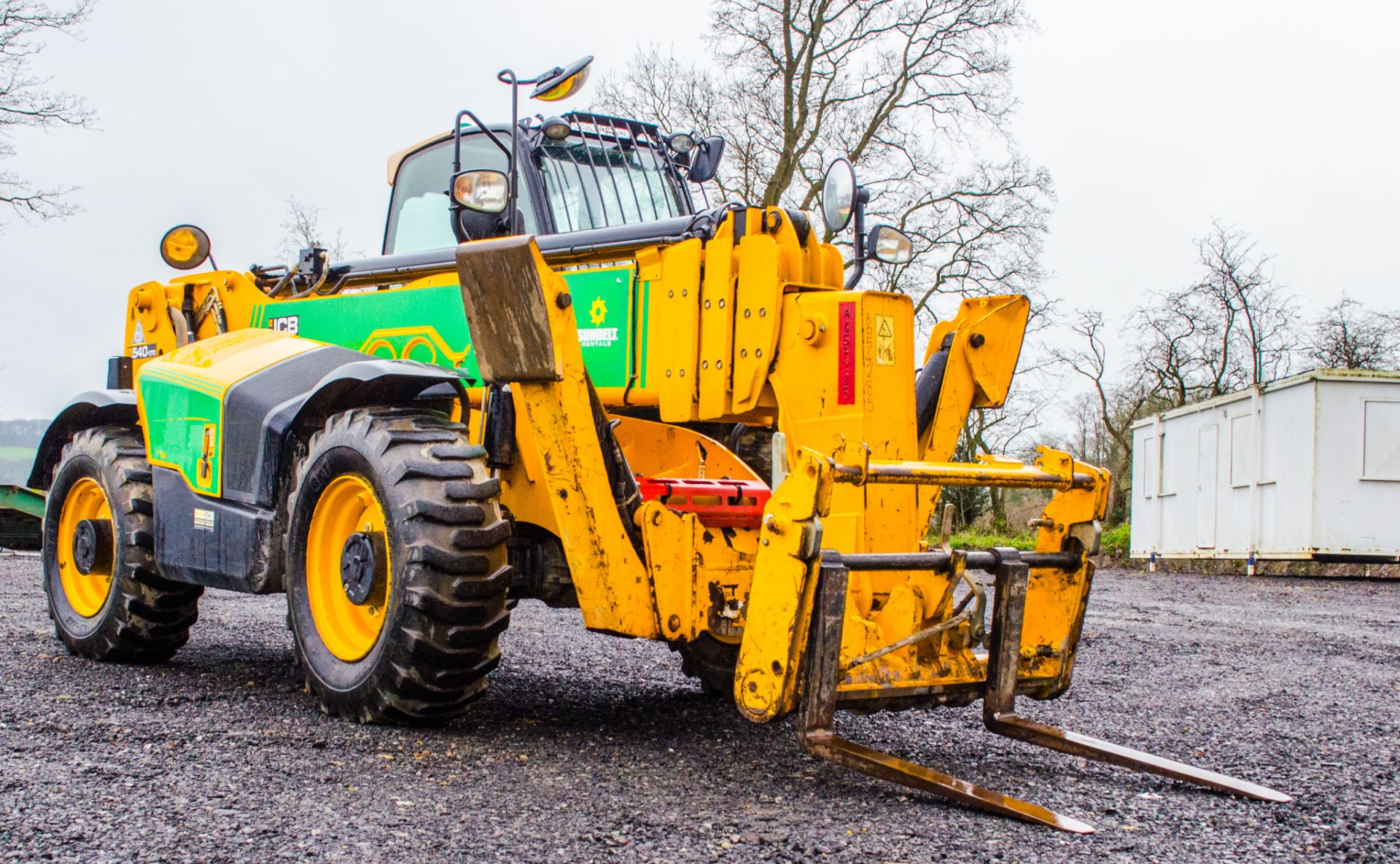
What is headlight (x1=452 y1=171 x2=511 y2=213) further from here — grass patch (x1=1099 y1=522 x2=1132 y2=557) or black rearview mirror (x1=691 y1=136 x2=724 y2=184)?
grass patch (x1=1099 y1=522 x2=1132 y2=557)

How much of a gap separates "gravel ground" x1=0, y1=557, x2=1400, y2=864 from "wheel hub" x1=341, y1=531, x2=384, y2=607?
0.47 meters

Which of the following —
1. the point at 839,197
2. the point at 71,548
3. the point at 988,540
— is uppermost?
the point at 839,197

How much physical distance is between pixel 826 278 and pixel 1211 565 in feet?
48.0

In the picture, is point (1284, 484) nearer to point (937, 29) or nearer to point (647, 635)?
point (937, 29)

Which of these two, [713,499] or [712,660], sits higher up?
[713,499]

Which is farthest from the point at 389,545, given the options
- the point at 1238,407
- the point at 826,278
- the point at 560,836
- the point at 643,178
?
the point at 1238,407

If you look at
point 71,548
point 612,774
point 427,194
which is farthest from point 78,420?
point 612,774

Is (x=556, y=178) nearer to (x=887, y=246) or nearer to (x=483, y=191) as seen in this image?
(x=483, y=191)

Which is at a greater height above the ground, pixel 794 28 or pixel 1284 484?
pixel 794 28

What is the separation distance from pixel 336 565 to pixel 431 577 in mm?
855

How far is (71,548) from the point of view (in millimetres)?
6543

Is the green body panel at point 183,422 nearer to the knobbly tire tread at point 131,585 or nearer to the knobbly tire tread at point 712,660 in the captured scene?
the knobbly tire tread at point 131,585

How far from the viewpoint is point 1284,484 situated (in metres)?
15.7

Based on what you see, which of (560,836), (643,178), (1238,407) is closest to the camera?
(560,836)
